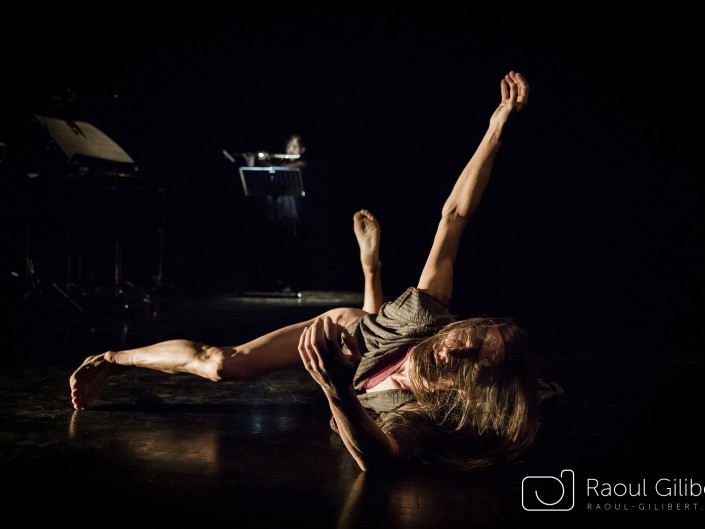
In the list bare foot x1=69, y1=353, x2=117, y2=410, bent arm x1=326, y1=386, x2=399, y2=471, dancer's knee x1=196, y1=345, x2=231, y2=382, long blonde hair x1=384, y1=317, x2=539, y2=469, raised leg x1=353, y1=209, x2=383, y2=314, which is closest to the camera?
bent arm x1=326, y1=386, x2=399, y2=471

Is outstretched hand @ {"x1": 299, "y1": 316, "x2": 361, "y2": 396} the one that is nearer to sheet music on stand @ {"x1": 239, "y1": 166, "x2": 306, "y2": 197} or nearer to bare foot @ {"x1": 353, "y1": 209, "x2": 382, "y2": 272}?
bare foot @ {"x1": 353, "y1": 209, "x2": 382, "y2": 272}

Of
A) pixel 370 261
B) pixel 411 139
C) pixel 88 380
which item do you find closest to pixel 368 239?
pixel 370 261

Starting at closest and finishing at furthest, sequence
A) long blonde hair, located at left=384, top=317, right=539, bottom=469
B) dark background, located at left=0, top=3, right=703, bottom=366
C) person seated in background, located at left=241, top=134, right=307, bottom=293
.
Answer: long blonde hair, located at left=384, top=317, right=539, bottom=469, dark background, located at left=0, top=3, right=703, bottom=366, person seated in background, located at left=241, top=134, right=307, bottom=293

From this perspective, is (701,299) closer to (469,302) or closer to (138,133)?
(469,302)

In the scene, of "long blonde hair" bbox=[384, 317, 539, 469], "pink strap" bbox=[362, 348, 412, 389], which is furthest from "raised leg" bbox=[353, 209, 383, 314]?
"long blonde hair" bbox=[384, 317, 539, 469]

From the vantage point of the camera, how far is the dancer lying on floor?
139 centimetres

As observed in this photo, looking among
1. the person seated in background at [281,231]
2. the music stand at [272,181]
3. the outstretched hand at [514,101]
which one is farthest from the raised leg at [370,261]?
the person seated in background at [281,231]

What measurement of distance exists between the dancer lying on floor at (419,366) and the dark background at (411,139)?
104 inches

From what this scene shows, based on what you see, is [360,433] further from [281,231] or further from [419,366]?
[281,231]

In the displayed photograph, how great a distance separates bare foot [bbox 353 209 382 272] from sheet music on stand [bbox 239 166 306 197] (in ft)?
10.5

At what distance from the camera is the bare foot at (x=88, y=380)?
2.05m

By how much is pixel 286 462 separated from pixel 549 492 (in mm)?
635

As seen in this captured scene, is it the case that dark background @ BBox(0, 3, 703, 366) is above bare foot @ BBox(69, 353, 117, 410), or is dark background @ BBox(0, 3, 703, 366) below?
above

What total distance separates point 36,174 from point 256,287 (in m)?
2.92
